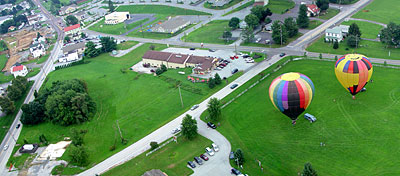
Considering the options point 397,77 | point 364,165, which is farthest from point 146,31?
point 364,165

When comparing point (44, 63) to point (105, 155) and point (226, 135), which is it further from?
point (226, 135)

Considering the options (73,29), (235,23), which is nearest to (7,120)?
(235,23)

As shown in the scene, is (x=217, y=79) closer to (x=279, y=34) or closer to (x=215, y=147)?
(x=215, y=147)

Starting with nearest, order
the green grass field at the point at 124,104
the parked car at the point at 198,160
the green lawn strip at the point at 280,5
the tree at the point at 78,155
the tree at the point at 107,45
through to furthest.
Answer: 1. the parked car at the point at 198,160
2. the tree at the point at 78,155
3. the green grass field at the point at 124,104
4. the tree at the point at 107,45
5. the green lawn strip at the point at 280,5

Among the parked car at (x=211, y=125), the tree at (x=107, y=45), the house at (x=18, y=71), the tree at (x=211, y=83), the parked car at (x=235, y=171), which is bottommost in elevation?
the parked car at (x=235, y=171)

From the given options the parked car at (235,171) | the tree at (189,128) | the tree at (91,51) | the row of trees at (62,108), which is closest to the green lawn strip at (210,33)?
the tree at (91,51)

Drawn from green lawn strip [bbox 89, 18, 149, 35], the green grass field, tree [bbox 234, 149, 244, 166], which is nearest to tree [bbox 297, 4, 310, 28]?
the green grass field

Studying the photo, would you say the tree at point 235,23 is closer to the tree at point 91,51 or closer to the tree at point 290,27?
the tree at point 290,27
